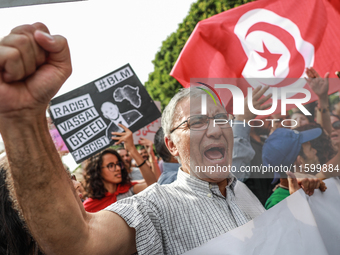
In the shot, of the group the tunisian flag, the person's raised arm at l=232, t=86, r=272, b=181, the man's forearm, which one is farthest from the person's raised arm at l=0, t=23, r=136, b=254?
the tunisian flag

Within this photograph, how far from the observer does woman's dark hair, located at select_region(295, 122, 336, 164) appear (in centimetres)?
227

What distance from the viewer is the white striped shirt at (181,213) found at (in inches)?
50.5

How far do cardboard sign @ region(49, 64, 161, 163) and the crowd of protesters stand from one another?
94cm

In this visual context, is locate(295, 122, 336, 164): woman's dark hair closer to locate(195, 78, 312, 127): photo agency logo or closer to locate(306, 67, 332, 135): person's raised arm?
locate(306, 67, 332, 135): person's raised arm

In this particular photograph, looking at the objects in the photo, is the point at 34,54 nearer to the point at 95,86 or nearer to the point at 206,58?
the point at 95,86

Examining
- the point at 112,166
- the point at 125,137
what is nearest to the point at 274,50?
the point at 125,137

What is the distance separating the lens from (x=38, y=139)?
92 centimetres

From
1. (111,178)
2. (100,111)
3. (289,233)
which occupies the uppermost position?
(100,111)

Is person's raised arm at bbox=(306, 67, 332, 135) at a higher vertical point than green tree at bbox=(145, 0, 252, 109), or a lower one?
lower

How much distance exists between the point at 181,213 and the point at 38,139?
80 cm

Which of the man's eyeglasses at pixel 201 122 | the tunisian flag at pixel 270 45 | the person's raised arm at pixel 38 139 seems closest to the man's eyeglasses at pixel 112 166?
the tunisian flag at pixel 270 45

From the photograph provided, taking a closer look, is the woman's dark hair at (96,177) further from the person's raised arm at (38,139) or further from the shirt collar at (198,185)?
the person's raised arm at (38,139)

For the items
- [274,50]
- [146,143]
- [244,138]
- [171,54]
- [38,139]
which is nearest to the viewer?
[38,139]

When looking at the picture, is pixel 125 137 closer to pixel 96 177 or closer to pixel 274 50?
pixel 96 177
